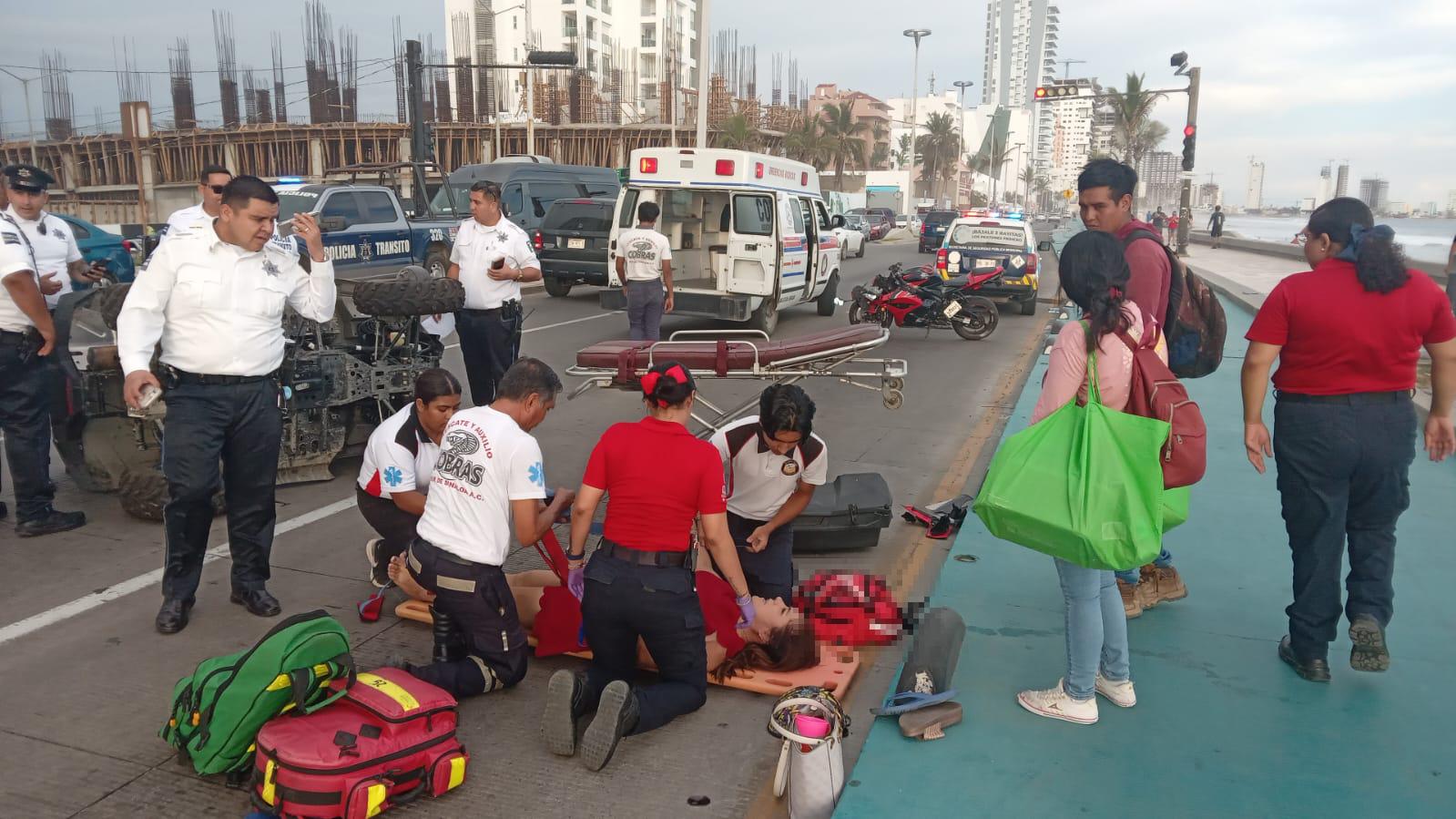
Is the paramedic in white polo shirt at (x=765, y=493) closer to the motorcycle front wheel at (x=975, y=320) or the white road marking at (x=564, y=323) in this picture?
the white road marking at (x=564, y=323)

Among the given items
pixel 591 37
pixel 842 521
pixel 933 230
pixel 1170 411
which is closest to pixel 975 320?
pixel 842 521

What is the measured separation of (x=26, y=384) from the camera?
18.9 ft

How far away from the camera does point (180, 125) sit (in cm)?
4406

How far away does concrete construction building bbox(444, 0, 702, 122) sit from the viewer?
208 feet

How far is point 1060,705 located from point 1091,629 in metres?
0.39

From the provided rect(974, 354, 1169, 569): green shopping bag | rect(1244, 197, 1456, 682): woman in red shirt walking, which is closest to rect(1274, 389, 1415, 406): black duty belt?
rect(1244, 197, 1456, 682): woman in red shirt walking

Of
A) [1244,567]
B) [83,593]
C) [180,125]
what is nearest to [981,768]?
[1244,567]

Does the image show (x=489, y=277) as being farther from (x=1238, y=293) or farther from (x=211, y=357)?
(x=1238, y=293)

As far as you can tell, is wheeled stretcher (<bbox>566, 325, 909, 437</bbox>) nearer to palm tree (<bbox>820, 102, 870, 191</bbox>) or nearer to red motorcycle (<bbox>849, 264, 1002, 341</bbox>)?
red motorcycle (<bbox>849, 264, 1002, 341</bbox>)

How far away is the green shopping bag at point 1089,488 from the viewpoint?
128 inches

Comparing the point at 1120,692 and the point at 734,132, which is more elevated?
the point at 734,132

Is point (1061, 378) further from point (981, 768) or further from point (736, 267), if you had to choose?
point (736, 267)

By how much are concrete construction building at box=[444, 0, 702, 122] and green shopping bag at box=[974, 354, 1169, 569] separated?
56.4m

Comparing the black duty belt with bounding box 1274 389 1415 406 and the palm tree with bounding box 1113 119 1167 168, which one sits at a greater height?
the palm tree with bounding box 1113 119 1167 168
